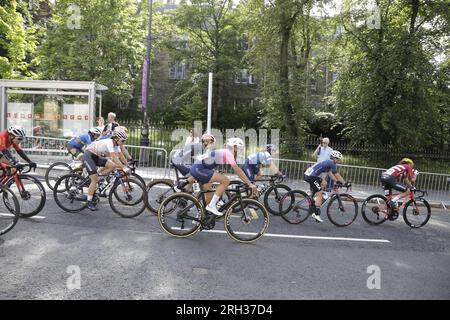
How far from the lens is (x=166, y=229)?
24.3 feet

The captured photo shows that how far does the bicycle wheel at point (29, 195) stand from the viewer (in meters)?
7.75

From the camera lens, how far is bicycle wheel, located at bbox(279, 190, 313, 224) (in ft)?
29.7

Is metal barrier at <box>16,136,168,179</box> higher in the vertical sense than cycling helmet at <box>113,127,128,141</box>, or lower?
lower

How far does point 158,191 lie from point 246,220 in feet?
7.89

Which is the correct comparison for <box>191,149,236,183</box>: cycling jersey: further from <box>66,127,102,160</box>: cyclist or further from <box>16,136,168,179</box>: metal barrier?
<box>16,136,168,179</box>: metal barrier

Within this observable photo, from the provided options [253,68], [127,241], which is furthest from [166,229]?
[253,68]

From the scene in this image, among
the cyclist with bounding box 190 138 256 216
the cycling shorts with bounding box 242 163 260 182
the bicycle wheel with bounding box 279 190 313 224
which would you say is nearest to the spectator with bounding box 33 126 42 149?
the cycling shorts with bounding box 242 163 260 182

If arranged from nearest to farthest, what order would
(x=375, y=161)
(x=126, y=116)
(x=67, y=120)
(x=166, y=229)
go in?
1. (x=166, y=229)
2. (x=67, y=120)
3. (x=375, y=161)
4. (x=126, y=116)

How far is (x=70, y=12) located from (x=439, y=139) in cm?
2265

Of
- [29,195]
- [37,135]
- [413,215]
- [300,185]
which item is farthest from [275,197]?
[37,135]

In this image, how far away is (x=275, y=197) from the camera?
954 centimetres

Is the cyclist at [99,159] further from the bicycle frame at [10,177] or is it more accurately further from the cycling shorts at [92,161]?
the bicycle frame at [10,177]

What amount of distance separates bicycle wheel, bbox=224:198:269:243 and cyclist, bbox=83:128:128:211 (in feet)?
8.82

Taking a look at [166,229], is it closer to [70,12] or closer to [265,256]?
[265,256]
